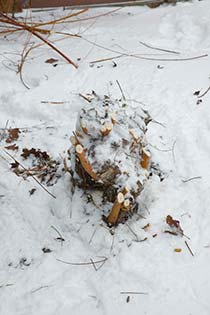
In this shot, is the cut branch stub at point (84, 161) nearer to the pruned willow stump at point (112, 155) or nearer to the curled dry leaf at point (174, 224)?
the pruned willow stump at point (112, 155)

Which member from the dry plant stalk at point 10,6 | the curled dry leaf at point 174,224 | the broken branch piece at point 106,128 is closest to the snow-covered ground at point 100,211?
the curled dry leaf at point 174,224

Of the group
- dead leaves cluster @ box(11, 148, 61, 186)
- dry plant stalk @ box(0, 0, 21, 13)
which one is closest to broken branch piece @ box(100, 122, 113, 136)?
dead leaves cluster @ box(11, 148, 61, 186)

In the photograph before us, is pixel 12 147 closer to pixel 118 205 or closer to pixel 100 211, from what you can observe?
pixel 100 211

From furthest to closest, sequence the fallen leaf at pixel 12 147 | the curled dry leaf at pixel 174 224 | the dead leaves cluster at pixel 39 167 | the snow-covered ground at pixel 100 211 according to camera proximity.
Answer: the fallen leaf at pixel 12 147
the dead leaves cluster at pixel 39 167
the curled dry leaf at pixel 174 224
the snow-covered ground at pixel 100 211

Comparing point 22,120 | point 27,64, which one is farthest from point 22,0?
point 22,120

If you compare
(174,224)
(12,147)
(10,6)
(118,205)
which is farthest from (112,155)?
(10,6)

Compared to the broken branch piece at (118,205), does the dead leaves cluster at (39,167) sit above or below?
below
